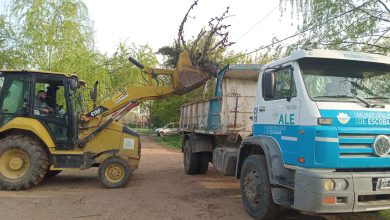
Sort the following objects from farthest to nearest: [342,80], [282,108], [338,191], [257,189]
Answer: [257,189] < [282,108] < [342,80] < [338,191]

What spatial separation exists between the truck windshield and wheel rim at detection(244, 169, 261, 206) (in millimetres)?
1763

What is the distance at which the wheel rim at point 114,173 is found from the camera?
952cm

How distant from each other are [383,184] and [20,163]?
7.67 metres

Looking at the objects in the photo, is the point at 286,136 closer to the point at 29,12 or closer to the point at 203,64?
the point at 203,64

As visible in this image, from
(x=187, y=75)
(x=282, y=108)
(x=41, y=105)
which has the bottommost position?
(x=282, y=108)

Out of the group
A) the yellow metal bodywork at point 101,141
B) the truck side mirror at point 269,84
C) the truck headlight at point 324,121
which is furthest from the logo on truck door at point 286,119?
the yellow metal bodywork at point 101,141

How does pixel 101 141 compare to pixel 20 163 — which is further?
pixel 101 141

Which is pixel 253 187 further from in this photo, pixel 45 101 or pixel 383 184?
pixel 45 101

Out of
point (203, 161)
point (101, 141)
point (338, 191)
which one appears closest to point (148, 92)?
point (101, 141)

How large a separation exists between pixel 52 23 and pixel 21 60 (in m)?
2.12

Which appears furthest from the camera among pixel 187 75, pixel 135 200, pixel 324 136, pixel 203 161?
pixel 203 161

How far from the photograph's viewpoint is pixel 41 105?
9547mm

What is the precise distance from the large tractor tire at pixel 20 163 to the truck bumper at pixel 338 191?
633 cm

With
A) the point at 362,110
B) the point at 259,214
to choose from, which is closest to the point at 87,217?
the point at 259,214
